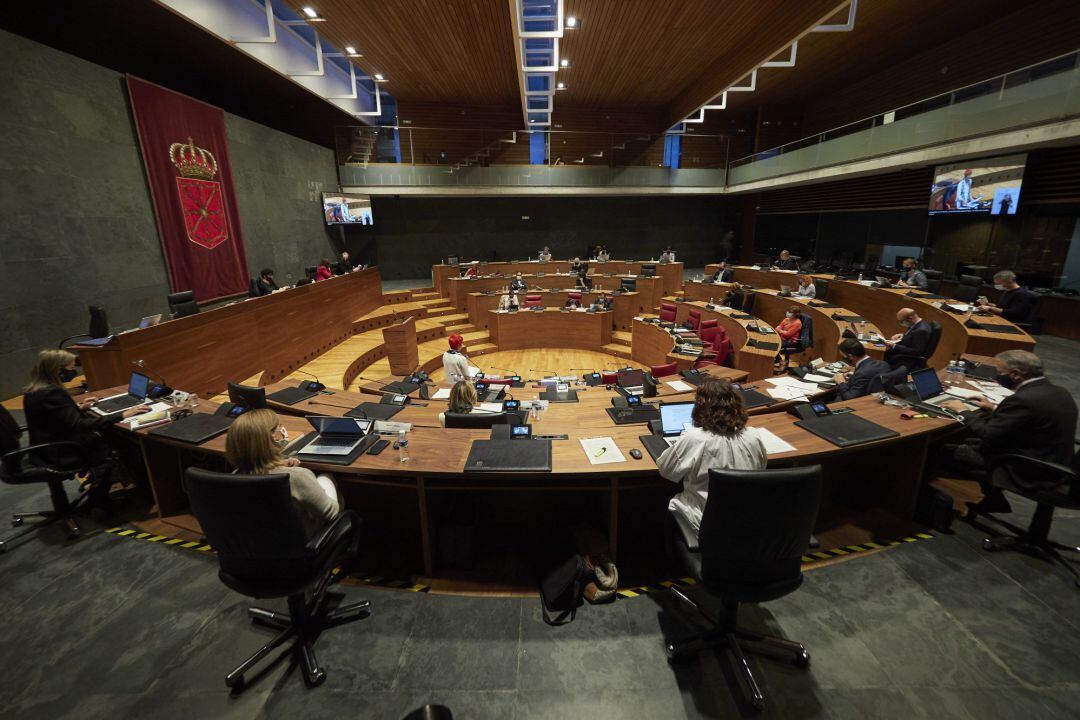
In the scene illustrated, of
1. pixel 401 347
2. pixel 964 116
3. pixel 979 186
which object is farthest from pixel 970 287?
pixel 401 347

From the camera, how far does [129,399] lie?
3732 millimetres

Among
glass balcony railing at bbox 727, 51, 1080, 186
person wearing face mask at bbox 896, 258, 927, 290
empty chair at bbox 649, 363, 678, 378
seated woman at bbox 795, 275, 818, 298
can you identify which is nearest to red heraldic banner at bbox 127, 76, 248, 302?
empty chair at bbox 649, 363, 678, 378

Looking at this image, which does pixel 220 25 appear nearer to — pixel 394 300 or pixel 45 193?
pixel 45 193

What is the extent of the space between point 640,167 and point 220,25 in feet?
36.7

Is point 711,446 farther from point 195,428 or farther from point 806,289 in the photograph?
point 806,289

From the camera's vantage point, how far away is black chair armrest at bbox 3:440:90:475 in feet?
9.95

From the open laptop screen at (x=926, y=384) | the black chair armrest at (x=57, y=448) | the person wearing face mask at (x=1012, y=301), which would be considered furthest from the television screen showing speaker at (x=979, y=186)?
the black chair armrest at (x=57, y=448)

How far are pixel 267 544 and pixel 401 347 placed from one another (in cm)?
630

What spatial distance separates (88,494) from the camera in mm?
3555

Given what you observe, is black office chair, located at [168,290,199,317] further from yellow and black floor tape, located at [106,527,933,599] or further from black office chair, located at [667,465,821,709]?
black office chair, located at [667,465,821,709]

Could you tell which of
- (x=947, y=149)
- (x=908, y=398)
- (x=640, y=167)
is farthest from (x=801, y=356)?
Answer: (x=640, y=167)

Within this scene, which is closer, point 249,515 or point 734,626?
point 249,515

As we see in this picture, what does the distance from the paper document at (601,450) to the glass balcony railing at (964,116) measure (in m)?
8.41

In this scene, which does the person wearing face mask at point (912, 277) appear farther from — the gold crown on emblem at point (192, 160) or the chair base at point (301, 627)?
the gold crown on emblem at point (192, 160)
